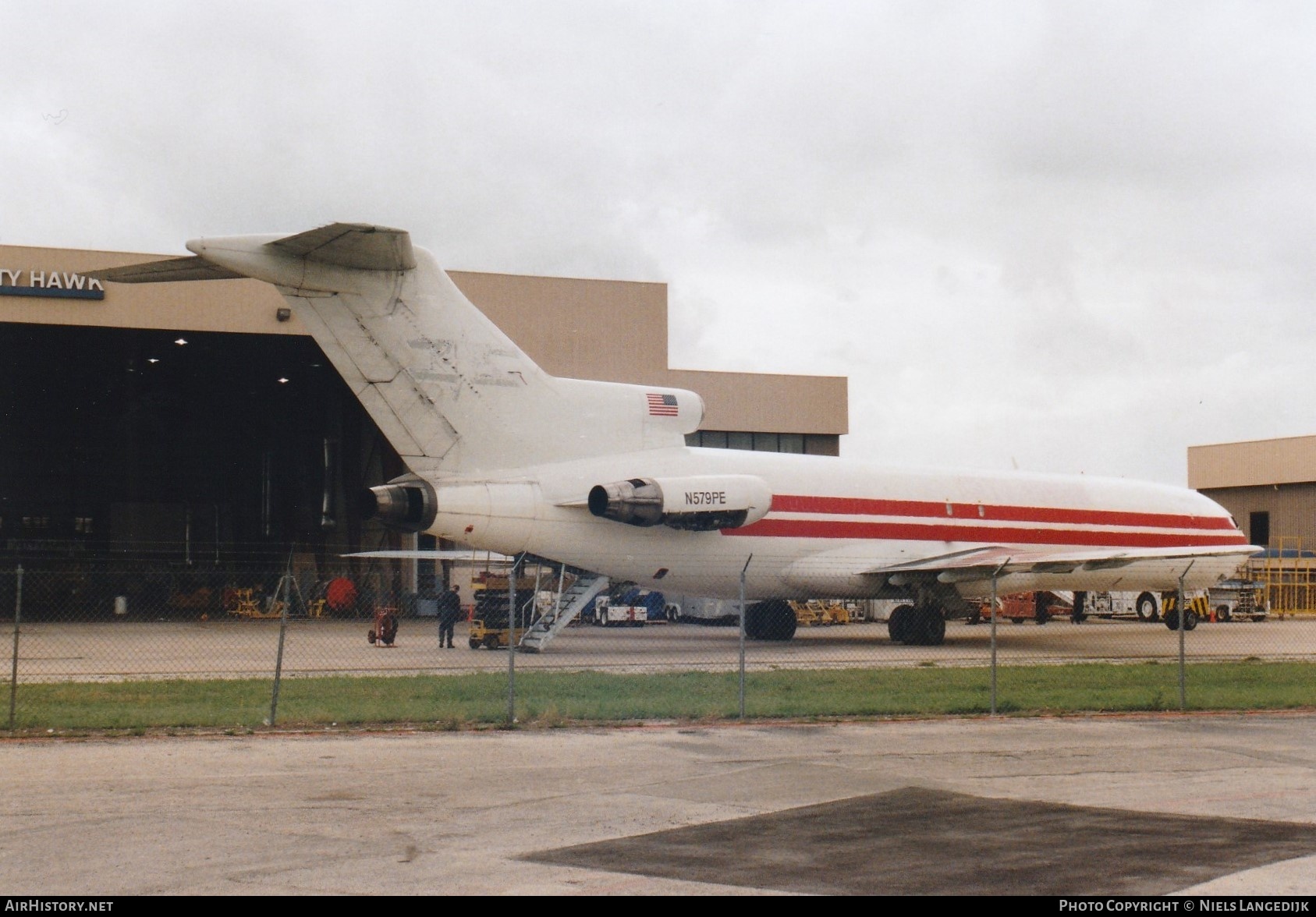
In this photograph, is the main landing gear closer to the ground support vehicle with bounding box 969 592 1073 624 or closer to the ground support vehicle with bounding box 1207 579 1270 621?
the ground support vehicle with bounding box 969 592 1073 624

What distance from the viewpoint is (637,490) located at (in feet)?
78.1

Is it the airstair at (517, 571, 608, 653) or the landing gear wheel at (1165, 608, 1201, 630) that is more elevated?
the airstair at (517, 571, 608, 653)

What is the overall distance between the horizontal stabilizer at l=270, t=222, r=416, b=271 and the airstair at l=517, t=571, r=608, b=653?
26.6ft

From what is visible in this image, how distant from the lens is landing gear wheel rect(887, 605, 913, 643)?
29.6 meters

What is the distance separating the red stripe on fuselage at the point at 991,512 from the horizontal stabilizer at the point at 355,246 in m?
10.3

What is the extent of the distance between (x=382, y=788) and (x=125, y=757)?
3153mm

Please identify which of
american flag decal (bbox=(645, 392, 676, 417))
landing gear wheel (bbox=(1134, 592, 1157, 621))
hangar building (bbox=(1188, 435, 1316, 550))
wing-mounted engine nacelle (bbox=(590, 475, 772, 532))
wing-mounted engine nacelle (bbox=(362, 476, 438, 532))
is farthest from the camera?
hangar building (bbox=(1188, 435, 1316, 550))

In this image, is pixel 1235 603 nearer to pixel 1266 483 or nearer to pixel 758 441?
pixel 758 441

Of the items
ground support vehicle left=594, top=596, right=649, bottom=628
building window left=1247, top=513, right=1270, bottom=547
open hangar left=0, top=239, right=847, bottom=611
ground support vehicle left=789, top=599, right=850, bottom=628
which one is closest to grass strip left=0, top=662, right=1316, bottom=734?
open hangar left=0, top=239, right=847, bottom=611

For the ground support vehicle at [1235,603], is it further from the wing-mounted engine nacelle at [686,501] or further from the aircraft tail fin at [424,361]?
the aircraft tail fin at [424,361]

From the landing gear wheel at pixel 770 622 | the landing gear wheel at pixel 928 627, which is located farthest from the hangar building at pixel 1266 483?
the landing gear wheel at pixel 770 622

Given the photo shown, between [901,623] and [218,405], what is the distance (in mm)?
33344

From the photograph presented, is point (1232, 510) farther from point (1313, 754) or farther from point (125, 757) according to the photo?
point (125, 757)
